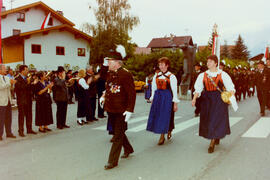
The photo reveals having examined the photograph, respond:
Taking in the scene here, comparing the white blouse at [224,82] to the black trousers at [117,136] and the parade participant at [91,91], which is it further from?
the parade participant at [91,91]

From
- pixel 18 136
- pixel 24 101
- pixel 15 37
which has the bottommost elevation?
pixel 18 136

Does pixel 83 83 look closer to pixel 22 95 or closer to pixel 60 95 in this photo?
pixel 60 95

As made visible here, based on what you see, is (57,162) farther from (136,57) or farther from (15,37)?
(15,37)

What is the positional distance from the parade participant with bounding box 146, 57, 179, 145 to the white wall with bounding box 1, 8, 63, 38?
36754 mm

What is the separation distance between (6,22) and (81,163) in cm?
3811

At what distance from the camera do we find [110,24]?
129 feet

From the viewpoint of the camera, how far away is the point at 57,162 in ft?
18.4

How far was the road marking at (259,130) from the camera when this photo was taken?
7.80 m

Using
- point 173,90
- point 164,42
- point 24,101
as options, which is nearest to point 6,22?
point 24,101

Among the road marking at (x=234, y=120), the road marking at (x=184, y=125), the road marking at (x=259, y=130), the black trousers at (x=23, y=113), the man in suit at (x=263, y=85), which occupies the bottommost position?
the road marking at (x=184, y=125)

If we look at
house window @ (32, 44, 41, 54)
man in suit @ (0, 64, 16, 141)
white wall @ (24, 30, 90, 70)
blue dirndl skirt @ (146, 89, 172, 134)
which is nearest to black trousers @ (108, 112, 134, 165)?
blue dirndl skirt @ (146, 89, 172, 134)

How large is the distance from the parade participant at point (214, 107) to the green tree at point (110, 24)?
108ft

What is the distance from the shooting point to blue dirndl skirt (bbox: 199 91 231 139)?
6145 millimetres

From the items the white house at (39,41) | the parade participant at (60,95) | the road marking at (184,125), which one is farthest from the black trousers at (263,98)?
the white house at (39,41)
